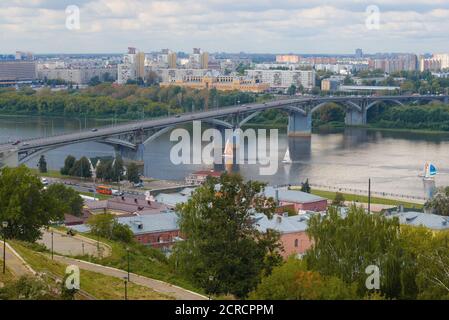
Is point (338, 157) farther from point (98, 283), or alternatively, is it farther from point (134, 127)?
point (98, 283)

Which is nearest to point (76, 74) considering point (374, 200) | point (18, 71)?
point (18, 71)

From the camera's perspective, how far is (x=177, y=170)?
56.3 feet

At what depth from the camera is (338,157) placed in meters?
19.5


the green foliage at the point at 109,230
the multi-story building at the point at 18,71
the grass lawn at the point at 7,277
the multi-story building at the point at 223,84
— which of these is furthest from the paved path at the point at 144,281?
the multi-story building at the point at 18,71

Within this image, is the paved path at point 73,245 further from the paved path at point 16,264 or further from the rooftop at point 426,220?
the rooftop at point 426,220

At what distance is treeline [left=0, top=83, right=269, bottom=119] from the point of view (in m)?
30.3

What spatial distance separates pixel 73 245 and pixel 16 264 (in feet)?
6.32

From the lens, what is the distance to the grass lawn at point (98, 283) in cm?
468

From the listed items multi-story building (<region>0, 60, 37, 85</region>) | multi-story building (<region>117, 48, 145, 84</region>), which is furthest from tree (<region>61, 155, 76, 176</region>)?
multi-story building (<region>0, 60, 37, 85</region>)

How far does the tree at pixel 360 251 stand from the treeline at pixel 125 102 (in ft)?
74.5

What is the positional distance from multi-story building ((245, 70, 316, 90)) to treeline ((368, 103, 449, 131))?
46.6ft

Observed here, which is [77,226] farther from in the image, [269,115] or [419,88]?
[419,88]
